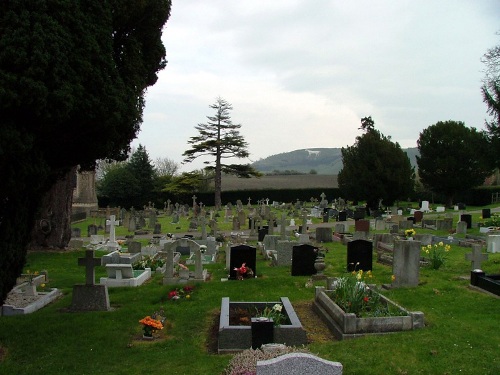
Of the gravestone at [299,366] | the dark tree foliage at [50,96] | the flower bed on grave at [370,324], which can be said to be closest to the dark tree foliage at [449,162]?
the flower bed on grave at [370,324]

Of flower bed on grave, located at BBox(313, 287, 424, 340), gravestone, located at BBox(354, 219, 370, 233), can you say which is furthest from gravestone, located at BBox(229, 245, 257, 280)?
gravestone, located at BBox(354, 219, 370, 233)

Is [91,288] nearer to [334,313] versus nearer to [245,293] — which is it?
[245,293]

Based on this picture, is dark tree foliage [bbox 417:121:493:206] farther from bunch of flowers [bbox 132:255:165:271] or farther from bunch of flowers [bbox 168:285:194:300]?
bunch of flowers [bbox 168:285:194:300]

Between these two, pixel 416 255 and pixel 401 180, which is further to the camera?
pixel 401 180

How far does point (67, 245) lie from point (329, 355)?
16.0m

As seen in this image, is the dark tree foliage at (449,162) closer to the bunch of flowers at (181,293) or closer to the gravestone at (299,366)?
the bunch of flowers at (181,293)

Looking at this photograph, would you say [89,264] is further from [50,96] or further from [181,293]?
[50,96]

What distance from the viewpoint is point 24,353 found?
7926 millimetres

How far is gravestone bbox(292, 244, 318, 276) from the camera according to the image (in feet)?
44.0

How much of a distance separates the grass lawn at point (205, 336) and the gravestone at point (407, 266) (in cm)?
29

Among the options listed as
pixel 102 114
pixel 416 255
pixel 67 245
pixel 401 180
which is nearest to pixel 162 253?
pixel 67 245

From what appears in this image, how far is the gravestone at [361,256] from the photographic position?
537 inches

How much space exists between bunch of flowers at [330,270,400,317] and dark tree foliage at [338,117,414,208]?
2859cm

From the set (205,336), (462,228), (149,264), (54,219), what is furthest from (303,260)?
(462,228)
